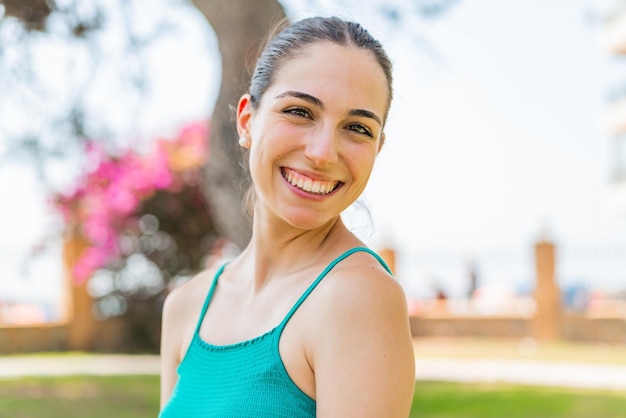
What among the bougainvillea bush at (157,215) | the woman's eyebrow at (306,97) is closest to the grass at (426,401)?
the bougainvillea bush at (157,215)

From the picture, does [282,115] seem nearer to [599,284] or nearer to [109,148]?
[109,148]

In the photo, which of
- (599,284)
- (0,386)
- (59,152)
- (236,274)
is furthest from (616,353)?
(236,274)

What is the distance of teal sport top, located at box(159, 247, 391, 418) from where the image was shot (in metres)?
1.63

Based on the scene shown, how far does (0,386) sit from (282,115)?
11.2 meters

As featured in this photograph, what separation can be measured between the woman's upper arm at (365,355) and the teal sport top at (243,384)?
0.25 ft

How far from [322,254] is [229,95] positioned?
4.33 meters

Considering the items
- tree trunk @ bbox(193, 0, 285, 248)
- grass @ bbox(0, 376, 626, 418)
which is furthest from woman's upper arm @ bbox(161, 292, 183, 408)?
grass @ bbox(0, 376, 626, 418)

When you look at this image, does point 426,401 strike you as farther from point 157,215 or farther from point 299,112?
point 299,112

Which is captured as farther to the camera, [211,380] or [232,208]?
[232,208]

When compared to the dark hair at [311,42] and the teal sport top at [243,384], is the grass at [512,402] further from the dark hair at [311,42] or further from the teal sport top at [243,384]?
the dark hair at [311,42]

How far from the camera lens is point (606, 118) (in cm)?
2989

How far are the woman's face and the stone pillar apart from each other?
17.3 m

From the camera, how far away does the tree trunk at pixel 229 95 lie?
6062 mm

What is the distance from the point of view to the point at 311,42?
1.76 m
